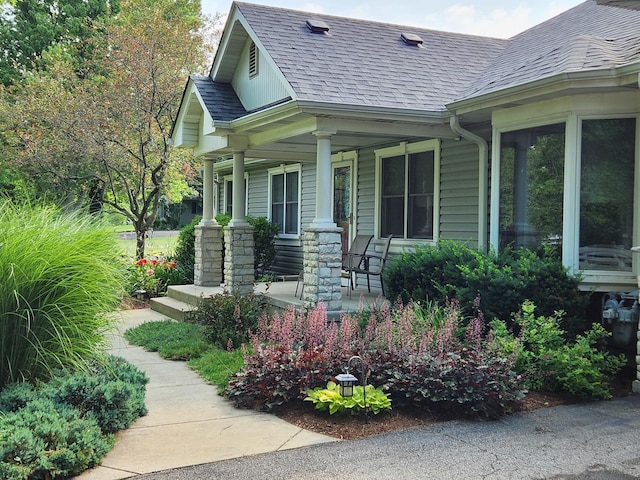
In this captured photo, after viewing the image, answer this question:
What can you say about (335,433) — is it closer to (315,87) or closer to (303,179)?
(315,87)

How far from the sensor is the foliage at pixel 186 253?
13812 millimetres

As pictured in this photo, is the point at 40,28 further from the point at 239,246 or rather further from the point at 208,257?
the point at 239,246

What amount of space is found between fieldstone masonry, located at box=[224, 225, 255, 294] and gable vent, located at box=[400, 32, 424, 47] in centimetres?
420

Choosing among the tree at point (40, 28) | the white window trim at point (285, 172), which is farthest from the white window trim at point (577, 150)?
the tree at point (40, 28)

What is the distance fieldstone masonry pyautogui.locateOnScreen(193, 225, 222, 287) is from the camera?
39.9ft

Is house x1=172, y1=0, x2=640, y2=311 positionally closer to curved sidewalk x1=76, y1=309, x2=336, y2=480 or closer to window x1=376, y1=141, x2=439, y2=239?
window x1=376, y1=141, x2=439, y2=239

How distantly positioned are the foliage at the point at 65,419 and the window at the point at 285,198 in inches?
387

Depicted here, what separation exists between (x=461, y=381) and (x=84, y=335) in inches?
119

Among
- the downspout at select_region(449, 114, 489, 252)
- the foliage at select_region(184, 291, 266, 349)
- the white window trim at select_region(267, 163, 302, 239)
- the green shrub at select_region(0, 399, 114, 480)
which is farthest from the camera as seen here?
the white window trim at select_region(267, 163, 302, 239)

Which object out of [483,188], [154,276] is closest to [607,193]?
[483,188]

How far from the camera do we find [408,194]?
10.5 meters

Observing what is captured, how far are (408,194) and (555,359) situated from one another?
16.6 feet

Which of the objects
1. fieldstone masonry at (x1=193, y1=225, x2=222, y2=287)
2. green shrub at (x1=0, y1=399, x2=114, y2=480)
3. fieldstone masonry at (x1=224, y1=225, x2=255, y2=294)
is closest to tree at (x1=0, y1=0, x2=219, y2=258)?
fieldstone masonry at (x1=193, y1=225, x2=222, y2=287)

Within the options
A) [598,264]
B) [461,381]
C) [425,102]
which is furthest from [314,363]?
[425,102]
